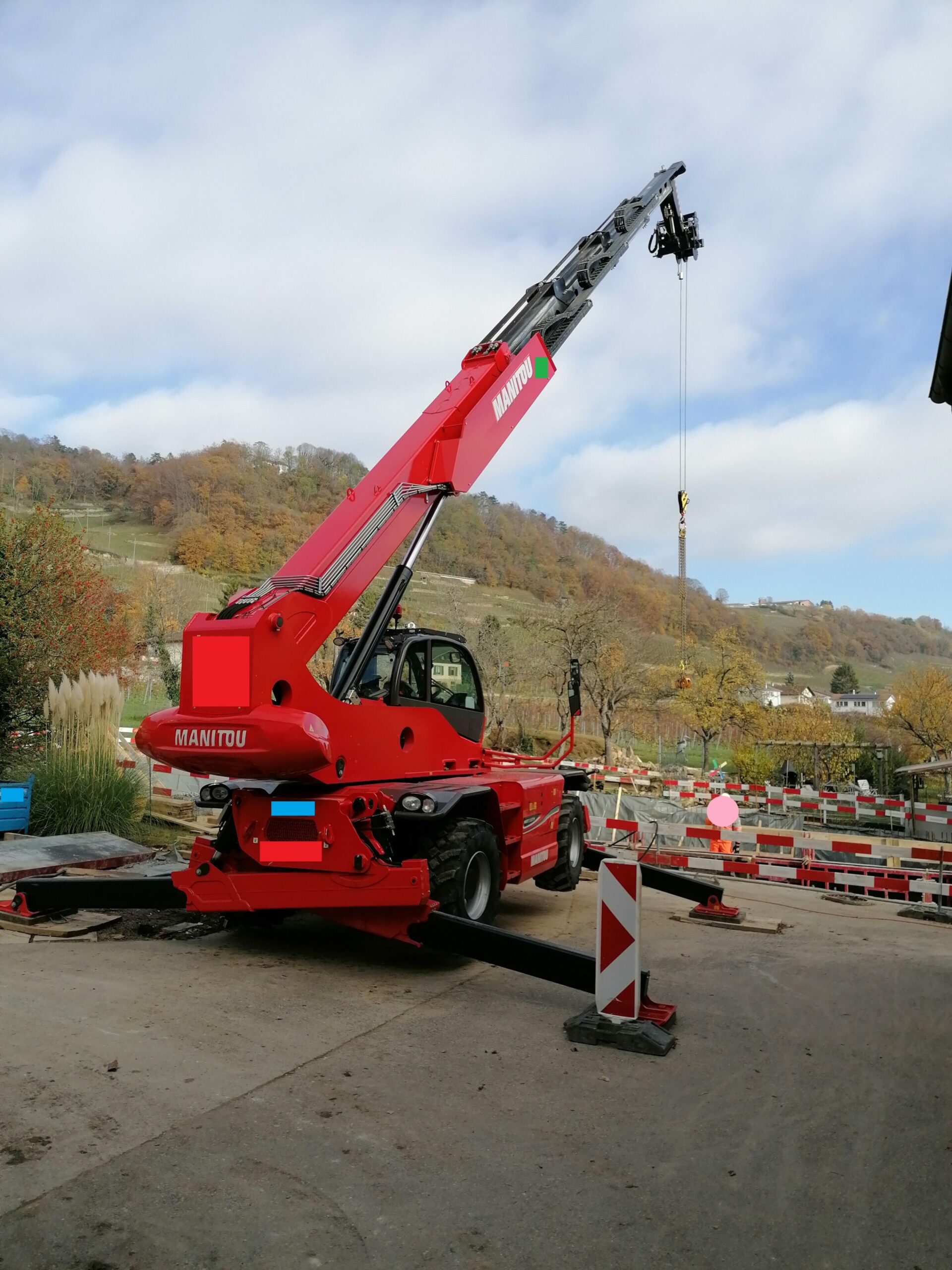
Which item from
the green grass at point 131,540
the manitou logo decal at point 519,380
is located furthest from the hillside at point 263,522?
the manitou logo decal at point 519,380

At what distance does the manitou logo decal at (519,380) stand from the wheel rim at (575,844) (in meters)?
4.47

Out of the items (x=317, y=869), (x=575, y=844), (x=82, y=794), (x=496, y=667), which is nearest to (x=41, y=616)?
(x=82, y=794)

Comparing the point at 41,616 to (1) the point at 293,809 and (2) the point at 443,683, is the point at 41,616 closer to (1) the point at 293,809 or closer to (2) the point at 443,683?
(2) the point at 443,683

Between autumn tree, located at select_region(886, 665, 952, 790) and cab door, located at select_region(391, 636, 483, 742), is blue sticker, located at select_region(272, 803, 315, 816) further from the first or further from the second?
autumn tree, located at select_region(886, 665, 952, 790)

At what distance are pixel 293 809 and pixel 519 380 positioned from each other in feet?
15.3

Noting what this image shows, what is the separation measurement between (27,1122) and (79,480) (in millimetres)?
107152

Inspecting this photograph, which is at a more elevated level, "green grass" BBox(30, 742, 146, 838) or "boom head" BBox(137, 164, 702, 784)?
"boom head" BBox(137, 164, 702, 784)

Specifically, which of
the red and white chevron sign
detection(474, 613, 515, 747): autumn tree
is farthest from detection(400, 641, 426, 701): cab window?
detection(474, 613, 515, 747): autumn tree

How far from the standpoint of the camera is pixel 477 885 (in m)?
7.35

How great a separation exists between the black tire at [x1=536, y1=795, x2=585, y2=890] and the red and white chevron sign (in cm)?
431

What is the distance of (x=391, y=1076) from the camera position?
466 centimetres

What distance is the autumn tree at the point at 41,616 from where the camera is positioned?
15094mm

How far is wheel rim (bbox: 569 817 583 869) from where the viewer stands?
33.1ft

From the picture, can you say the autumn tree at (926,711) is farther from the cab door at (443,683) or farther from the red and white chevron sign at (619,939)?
the red and white chevron sign at (619,939)
